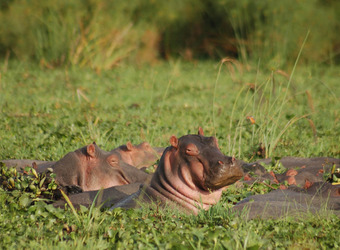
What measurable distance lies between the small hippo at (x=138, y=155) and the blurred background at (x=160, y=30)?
3868 mm

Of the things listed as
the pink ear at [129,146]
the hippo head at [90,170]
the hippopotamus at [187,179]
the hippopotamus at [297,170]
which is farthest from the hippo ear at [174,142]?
the pink ear at [129,146]

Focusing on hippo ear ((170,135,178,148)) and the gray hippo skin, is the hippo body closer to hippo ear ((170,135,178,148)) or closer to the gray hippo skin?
hippo ear ((170,135,178,148))

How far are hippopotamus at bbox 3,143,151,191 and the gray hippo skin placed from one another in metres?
0.95

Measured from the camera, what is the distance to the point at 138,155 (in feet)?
16.3

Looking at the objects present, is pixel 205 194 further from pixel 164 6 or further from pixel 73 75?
pixel 164 6

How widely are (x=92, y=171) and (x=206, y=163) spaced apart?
1.20 metres

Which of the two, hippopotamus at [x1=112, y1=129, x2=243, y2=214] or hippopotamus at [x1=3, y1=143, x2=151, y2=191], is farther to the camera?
hippopotamus at [x1=3, y1=143, x2=151, y2=191]

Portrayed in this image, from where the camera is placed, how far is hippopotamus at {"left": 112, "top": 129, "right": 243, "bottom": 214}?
11.2ft

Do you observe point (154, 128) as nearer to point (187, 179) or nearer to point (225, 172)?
point (187, 179)

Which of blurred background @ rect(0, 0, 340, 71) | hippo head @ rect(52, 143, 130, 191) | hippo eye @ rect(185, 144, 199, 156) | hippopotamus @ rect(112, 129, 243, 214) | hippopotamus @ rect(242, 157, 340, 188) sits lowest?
blurred background @ rect(0, 0, 340, 71)

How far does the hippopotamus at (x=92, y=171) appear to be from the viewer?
4.27 meters

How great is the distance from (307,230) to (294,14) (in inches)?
357

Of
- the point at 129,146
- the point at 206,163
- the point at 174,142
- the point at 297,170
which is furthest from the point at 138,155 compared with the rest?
the point at 206,163

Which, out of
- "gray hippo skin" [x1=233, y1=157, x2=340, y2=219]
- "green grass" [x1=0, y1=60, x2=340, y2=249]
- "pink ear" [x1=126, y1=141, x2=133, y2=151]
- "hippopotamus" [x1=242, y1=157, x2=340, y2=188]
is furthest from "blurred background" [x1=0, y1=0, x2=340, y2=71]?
"pink ear" [x1=126, y1=141, x2=133, y2=151]
